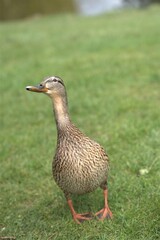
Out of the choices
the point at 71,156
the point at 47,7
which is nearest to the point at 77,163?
the point at 71,156

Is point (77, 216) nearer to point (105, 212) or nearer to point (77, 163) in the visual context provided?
point (105, 212)

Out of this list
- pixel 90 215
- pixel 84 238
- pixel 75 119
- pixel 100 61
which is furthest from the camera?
pixel 100 61

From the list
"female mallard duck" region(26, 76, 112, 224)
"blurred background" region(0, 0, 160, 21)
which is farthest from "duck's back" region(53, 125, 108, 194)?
"blurred background" region(0, 0, 160, 21)

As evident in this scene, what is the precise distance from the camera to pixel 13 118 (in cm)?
669

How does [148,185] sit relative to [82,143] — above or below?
below

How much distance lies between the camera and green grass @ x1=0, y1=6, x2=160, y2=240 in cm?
394

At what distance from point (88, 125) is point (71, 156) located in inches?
99.5

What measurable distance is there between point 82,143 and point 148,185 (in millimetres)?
958

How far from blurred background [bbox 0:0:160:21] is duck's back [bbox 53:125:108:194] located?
18281 millimetres

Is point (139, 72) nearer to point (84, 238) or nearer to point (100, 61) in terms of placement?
point (100, 61)

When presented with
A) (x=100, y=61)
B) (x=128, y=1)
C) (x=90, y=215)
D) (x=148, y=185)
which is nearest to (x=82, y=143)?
(x=90, y=215)

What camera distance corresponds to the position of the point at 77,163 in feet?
11.9

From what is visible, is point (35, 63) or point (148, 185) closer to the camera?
point (148, 185)

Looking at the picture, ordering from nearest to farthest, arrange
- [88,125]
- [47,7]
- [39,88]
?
[39,88] < [88,125] < [47,7]
